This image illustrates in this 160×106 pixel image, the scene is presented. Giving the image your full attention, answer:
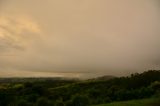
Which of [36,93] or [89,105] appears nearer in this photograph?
[89,105]

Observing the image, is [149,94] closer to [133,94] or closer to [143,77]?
[133,94]

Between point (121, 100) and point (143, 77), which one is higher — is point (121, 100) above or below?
below

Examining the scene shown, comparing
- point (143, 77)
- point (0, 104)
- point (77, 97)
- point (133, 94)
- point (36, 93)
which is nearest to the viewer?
point (0, 104)

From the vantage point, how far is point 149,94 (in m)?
99.4

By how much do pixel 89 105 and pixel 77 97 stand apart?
160 inches

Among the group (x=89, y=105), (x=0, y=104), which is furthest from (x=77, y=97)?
(x=0, y=104)

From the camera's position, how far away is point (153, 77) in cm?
13375

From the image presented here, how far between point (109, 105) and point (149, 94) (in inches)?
841

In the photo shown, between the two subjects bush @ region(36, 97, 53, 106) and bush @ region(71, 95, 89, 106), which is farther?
bush @ region(71, 95, 89, 106)

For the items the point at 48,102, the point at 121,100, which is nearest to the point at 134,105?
the point at 121,100

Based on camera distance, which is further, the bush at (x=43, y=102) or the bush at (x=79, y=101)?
the bush at (x=79, y=101)

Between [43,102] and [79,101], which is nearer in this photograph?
[43,102]

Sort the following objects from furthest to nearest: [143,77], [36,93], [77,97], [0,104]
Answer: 1. [143,77]
2. [36,93]
3. [77,97]
4. [0,104]

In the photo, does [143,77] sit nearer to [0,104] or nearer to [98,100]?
[98,100]
